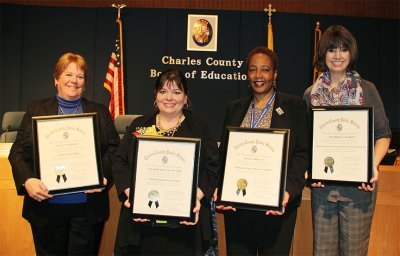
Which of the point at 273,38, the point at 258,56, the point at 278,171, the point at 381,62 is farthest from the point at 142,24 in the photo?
the point at 278,171

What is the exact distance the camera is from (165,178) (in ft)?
7.06

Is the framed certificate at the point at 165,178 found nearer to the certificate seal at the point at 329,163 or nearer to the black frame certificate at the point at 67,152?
the black frame certificate at the point at 67,152

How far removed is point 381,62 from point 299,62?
5.82 feet

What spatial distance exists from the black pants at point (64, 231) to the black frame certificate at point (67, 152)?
16 centimetres

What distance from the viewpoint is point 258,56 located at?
241 centimetres

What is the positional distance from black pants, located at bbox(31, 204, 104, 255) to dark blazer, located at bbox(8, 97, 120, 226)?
0.05m

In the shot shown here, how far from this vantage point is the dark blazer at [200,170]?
2.19m

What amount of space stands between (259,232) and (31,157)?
1.54 metres

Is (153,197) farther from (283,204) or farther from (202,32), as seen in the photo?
(202,32)

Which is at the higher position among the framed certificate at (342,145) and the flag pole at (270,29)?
the flag pole at (270,29)

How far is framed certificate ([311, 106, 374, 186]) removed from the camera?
2244 mm

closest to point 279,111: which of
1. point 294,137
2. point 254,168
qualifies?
point 294,137

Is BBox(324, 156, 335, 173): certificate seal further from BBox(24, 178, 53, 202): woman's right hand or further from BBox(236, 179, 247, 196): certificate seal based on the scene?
BBox(24, 178, 53, 202): woman's right hand

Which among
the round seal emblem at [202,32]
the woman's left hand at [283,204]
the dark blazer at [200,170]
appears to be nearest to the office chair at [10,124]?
the round seal emblem at [202,32]
